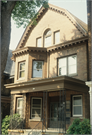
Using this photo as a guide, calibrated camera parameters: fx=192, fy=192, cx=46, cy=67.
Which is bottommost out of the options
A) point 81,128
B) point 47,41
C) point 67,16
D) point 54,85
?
point 81,128

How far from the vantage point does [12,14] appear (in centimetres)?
1318

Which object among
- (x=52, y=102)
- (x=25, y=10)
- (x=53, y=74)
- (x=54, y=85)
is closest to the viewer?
(x=25, y=10)

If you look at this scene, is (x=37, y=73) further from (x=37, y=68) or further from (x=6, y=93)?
(x=6, y=93)

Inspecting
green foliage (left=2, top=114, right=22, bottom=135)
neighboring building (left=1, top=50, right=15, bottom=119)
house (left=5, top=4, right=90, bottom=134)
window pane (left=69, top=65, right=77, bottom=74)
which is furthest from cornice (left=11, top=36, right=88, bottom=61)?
green foliage (left=2, top=114, right=22, bottom=135)

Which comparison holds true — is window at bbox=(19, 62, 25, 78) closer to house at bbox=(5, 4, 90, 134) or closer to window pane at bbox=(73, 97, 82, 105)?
house at bbox=(5, 4, 90, 134)

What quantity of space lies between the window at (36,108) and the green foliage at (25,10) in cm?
770

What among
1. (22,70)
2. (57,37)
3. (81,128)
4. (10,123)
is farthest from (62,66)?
(81,128)

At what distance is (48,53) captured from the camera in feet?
63.4

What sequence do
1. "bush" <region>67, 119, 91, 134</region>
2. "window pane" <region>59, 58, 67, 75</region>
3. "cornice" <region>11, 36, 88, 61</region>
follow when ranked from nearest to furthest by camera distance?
"bush" <region>67, 119, 91, 134</region>, "cornice" <region>11, 36, 88, 61</region>, "window pane" <region>59, 58, 67, 75</region>

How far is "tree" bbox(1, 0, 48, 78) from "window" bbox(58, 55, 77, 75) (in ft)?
18.8

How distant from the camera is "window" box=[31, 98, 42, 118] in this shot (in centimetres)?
1791

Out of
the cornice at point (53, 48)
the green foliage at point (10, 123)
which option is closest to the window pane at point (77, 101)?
the cornice at point (53, 48)

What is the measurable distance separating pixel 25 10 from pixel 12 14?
1006 mm

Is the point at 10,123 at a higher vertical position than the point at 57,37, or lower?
lower
